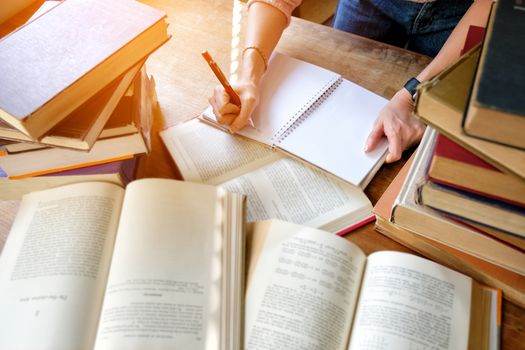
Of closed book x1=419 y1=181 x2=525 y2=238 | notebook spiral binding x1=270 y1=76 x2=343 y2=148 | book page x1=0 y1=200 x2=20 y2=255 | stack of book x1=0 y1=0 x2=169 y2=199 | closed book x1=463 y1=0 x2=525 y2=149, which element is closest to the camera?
closed book x1=463 y1=0 x2=525 y2=149

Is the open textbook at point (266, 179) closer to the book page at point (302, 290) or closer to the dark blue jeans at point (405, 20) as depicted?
the book page at point (302, 290)

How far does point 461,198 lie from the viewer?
55 cm

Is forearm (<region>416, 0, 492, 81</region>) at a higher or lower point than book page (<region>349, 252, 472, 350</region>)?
higher

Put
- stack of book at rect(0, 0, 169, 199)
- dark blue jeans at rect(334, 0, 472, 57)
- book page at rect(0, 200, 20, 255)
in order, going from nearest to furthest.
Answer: stack of book at rect(0, 0, 169, 199) < book page at rect(0, 200, 20, 255) < dark blue jeans at rect(334, 0, 472, 57)

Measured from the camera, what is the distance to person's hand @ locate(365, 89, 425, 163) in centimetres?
81

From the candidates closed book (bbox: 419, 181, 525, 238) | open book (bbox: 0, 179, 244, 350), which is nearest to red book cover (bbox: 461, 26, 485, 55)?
closed book (bbox: 419, 181, 525, 238)

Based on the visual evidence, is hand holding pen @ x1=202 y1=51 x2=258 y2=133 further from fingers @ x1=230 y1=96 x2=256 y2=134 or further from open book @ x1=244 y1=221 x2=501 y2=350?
open book @ x1=244 y1=221 x2=501 y2=350

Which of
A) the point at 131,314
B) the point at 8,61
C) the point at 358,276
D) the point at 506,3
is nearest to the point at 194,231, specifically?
the point at 131,314

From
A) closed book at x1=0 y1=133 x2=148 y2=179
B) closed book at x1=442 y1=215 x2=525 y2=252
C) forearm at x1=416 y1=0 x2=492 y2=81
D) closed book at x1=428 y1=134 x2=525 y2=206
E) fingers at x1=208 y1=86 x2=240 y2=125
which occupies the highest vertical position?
forearm at x1=416 y1=0 x2=492 y2=81

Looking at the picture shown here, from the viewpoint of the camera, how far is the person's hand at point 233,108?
2.84 feet

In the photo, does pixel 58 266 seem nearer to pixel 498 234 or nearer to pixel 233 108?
pixel 233 108

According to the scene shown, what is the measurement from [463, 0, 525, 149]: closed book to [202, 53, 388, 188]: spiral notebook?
1.12 feet

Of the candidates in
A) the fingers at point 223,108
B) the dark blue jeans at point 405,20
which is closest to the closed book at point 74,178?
the fingers at point 223,108

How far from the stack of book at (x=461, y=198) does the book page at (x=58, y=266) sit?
1.48 feet
